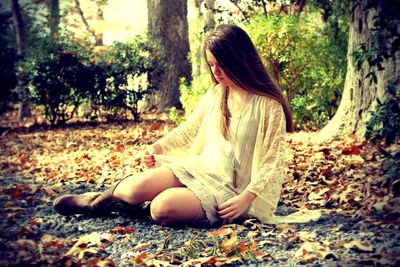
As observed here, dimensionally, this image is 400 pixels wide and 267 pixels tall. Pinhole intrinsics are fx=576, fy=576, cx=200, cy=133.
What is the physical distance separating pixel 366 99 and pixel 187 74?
7.14m

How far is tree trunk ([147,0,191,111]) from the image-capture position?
1292cm

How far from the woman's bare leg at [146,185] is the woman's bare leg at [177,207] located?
0.11 m

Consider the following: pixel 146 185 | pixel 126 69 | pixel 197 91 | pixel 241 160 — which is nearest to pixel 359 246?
pixel 241 160

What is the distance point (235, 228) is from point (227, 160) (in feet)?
1.61

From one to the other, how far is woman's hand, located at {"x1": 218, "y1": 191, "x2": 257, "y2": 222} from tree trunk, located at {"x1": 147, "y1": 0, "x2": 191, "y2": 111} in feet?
30.3

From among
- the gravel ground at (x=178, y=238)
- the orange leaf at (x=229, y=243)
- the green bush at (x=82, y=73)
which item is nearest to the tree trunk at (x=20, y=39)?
the green bush at (x=82, y=73)

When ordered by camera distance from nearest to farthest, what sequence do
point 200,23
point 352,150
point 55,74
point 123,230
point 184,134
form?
point 123,230
point 184,134
point 352,150
point 55,74
point 200,23

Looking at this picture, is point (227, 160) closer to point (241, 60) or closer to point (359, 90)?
point (241, 60)

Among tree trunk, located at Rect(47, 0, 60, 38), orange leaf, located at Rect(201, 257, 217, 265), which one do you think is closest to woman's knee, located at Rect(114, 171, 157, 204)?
orange leaf, located at Rect(201, 257, 217, 265)

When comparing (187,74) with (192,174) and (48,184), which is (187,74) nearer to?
(48,184)

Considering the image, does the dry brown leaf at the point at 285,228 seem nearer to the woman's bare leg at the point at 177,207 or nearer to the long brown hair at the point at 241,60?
the woman's bare leg at the point at 177,207

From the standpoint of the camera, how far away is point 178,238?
375 cm

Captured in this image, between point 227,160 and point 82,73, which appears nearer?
point 227,160

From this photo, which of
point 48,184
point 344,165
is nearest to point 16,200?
point 48,184
